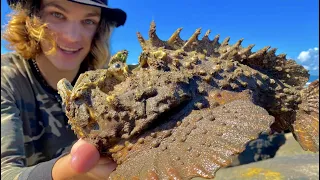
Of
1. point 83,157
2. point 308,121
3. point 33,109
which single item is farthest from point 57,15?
point 308,121

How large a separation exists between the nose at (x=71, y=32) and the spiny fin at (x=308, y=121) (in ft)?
9.40

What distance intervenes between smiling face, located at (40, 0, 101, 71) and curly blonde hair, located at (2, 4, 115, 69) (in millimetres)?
102

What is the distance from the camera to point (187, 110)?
5.98 feet

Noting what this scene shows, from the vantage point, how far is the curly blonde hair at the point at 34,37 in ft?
12.9

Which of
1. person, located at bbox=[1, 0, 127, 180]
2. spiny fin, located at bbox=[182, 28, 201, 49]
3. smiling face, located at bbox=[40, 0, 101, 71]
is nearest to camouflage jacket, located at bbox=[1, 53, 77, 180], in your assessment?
person, located at bbox=[1, 0, 127, 180]

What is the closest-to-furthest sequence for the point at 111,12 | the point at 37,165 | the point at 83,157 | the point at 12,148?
the point at 83,157 < the point at 37,165 < the point at 12,148 < the point at 111,12

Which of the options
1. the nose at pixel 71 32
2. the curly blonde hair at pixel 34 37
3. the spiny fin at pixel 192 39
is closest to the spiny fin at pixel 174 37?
the spiny fin at pixel 192 39

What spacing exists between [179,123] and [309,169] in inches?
117

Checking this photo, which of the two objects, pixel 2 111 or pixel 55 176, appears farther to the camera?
pixel 2 111

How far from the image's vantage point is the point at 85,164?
5.87ft

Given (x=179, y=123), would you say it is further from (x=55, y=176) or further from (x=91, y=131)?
(x=55, y=176)

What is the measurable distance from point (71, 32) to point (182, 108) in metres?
2.59

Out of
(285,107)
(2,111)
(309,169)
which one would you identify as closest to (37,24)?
(2,111)

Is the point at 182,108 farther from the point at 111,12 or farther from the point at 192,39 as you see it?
the point at 111,12
